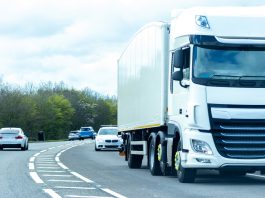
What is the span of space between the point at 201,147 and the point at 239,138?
834mm

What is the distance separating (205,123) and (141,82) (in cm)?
580

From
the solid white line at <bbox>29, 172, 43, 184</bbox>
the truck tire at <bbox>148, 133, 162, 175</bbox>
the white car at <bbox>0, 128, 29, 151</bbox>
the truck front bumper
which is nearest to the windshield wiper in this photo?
the truck front bumper

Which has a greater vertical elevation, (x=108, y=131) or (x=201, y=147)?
(x=108, y=131)

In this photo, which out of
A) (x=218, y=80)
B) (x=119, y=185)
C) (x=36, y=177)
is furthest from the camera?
(x=36, y=177)

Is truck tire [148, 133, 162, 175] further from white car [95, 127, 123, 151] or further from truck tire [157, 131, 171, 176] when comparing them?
white car [95, 127, 123, 151]

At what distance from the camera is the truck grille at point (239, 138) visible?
1629cm

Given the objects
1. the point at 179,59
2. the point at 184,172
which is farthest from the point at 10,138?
the point at 179,59

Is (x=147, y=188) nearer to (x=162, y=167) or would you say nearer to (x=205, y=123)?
(x=205, y=123)

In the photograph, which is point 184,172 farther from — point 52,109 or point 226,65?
point 52,109

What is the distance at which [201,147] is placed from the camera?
53.5 ft

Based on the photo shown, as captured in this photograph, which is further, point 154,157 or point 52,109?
point 52,109

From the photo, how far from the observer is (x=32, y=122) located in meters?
114

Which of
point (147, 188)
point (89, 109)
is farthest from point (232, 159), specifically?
point (89, 109)

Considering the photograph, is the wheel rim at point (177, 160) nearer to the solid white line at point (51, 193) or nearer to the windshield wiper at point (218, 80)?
the windshield wiper at point (218, 80)
